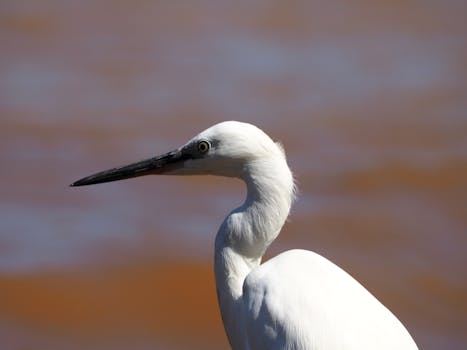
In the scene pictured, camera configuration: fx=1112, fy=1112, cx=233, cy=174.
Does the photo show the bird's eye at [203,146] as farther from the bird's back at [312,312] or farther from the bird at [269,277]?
the bird's back at [312,312]

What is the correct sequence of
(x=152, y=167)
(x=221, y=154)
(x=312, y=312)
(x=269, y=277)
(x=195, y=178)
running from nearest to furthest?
(x=312, y=312), (x=269, y=277), (x=221, y=154), (x=152, y=167), (x=195, y=178)

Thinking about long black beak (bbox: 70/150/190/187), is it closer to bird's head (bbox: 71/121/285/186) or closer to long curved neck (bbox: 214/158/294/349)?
bird's head (bbox: 71/121/285/186)

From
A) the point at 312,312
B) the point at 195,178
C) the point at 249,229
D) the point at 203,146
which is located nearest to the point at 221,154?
the point at 203,146

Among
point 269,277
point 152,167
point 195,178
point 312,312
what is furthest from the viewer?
point 195,178

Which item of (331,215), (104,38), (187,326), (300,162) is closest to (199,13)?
(104,38)

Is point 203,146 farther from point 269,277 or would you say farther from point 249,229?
point 269,277

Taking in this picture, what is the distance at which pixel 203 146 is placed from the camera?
311 centimetres

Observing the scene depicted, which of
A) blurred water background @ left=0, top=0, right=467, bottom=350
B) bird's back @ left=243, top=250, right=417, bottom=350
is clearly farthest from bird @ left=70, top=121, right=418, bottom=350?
blurred water background @ left=0, top=0, right=467, bottom=350

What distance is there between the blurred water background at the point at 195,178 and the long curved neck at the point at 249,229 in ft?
4.33

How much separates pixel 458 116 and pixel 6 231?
8.67 feet

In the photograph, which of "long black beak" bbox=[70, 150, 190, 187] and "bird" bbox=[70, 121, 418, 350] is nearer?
"bird" bbox=[70, 121, 418, 350]

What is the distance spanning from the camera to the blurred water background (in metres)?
4.76

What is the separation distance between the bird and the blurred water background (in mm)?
1360

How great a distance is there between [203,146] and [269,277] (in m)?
0.43
